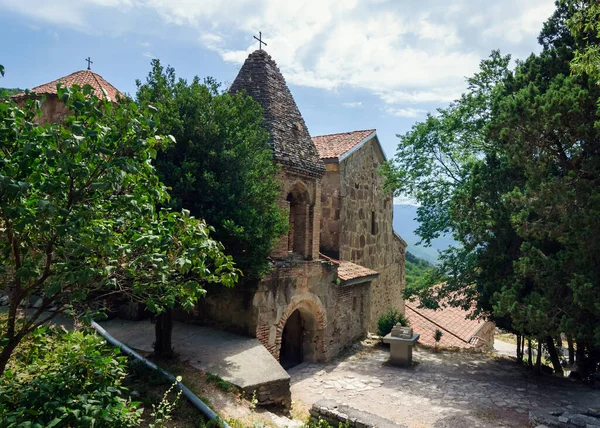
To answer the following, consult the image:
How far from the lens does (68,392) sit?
3.62 meters

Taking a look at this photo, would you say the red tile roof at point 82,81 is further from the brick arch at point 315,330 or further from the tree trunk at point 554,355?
the tree trunk at point 554,355

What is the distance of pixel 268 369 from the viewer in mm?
7574

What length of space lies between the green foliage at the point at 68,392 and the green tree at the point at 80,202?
1.35ft

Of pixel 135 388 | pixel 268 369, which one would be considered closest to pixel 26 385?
pixel 135 388

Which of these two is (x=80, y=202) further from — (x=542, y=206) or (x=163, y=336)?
(x=542, y=206)

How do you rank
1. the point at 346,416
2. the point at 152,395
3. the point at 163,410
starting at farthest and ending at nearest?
the point at 346,416 → the point at 152,395 → the point at 163,410

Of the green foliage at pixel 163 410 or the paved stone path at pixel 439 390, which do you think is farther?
the paved stone path at pixel 439 390

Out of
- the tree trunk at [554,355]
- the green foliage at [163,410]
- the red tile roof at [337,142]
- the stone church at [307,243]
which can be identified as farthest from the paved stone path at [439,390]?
the red tile roof at [337,142]

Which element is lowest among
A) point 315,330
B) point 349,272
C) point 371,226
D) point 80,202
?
point 315,330

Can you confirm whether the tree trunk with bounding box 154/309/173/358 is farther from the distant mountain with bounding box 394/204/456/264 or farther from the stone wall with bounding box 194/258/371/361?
the distant mountain with bounding box 394/204/456/264

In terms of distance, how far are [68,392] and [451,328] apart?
20261mm

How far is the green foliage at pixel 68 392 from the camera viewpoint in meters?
3.32

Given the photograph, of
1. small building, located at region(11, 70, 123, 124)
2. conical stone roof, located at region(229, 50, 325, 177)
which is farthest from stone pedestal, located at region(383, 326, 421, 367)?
small building, located at region(11, 70, 123, 124)

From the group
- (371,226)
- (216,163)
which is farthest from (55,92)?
(371,226)
